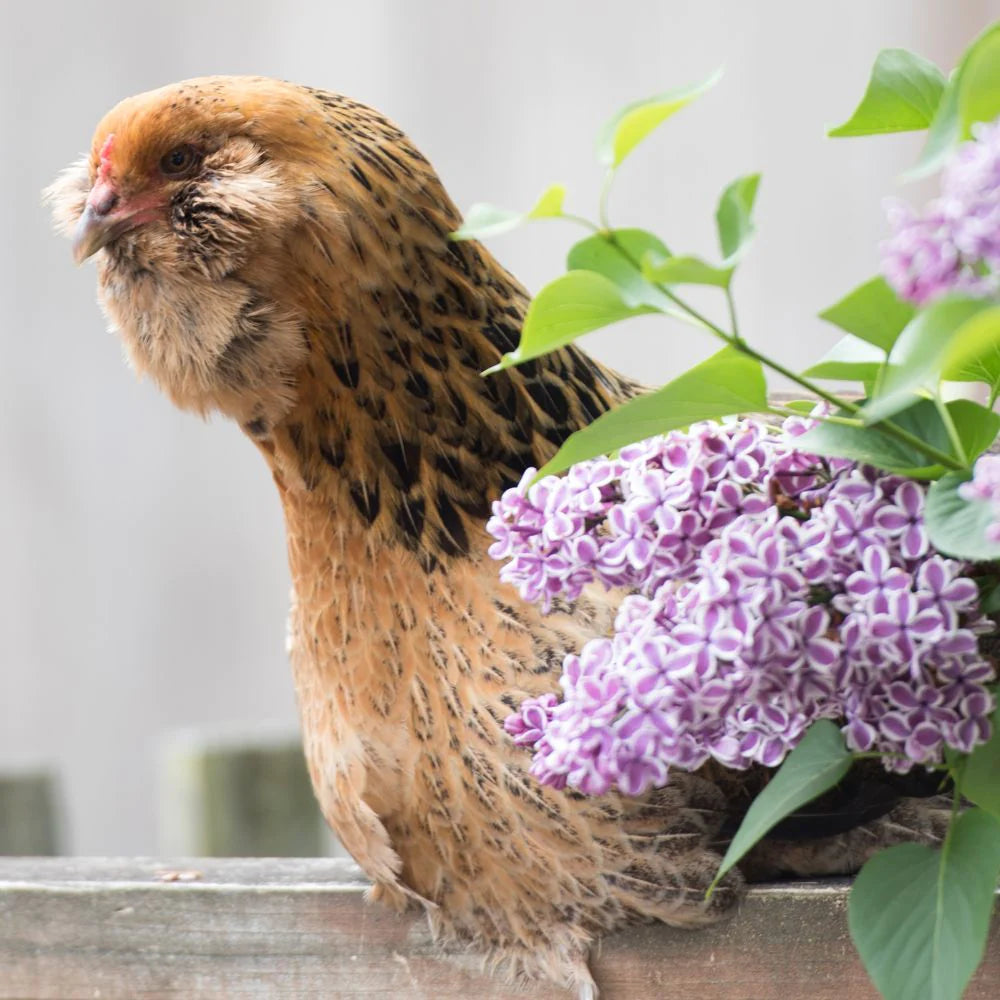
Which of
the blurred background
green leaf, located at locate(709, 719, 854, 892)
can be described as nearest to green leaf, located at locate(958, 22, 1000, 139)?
green leaf, located at locate(709, 719, 854, 892)

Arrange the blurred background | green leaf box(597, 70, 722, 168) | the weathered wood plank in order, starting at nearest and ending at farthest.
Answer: green leaf box(597, 70, 722, 168) → the weathered wood plank → the blurred background

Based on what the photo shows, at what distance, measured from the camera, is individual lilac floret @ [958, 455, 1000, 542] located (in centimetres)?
56

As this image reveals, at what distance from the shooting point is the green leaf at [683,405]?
26.9 inches

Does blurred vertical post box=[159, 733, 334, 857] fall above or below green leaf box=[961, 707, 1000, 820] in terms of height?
below

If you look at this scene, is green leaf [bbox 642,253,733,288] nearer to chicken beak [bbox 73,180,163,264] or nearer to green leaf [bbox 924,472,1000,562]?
green leaf [bbox 924,472,1000,562]

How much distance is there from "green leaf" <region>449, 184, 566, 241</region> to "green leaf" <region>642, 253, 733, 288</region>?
5 cm

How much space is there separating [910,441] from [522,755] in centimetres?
38

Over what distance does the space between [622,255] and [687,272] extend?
6cm

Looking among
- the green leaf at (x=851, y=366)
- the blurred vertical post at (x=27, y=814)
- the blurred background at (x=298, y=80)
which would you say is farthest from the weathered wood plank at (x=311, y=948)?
the blurred background at (x=298, y=80)

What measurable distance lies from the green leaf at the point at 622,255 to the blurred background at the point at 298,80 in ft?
8.15

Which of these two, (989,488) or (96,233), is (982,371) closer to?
(989,488)

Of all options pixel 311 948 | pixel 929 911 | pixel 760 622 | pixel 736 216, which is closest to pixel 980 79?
pixel 736 216

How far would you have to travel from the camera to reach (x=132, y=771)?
139 inches

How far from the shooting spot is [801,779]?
666 mm
